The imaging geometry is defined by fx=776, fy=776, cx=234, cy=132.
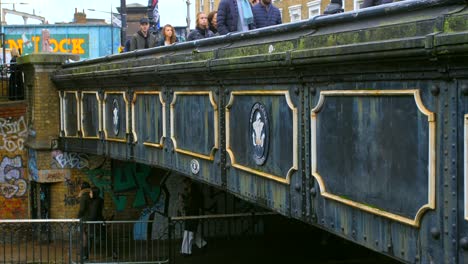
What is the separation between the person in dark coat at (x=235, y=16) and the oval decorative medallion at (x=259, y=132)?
2696 millimetres

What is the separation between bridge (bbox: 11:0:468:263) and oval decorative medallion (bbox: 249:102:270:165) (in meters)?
0.02

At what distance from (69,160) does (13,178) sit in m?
1.90

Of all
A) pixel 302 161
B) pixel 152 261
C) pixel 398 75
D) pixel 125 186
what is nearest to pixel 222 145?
pixel 302 161

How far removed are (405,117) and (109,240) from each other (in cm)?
1300

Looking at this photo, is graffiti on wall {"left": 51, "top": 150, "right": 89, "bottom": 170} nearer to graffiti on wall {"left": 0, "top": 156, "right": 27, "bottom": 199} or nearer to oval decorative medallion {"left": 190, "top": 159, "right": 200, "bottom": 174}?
graffiti on wall {"left": 0, "top": 156, "right": 27, "bottom": 199}

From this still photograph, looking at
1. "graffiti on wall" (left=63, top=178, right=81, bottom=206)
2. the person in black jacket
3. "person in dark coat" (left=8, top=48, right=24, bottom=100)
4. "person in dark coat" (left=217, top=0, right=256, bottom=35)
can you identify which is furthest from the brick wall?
"person in dark coat" (left=217, top=0, right=256, bottom=35)

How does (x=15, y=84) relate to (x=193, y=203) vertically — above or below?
above

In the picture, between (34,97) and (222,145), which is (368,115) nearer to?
(222,145)

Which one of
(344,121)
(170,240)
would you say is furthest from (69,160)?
(344,121)

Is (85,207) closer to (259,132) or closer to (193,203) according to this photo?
(193,203)

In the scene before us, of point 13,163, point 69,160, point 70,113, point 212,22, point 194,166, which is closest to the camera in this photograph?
point 194,166

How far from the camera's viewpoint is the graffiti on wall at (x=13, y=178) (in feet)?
64.3

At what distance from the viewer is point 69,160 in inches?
739

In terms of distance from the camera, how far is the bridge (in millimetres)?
5094
